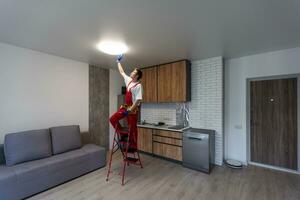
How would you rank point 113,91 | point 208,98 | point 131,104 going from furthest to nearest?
point 113,91 → point 208,98 → point 131,104

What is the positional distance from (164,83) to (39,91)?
116 inches

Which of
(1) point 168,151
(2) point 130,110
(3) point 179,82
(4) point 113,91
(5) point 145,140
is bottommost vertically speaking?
(1) point 168,151

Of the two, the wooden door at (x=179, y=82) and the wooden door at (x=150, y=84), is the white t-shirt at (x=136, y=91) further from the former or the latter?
the wooden door at (x=150, y=84)

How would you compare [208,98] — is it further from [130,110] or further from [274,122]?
[130,110]

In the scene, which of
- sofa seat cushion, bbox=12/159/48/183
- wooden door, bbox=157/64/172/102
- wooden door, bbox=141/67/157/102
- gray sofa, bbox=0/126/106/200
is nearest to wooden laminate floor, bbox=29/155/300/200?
gray sofa, bbox=0/126/106/200

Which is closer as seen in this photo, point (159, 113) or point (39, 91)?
point (39, 91)

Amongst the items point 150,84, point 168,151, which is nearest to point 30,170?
point 168,151

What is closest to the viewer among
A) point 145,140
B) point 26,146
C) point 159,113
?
point 26,146

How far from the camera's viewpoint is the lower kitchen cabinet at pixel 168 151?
3645mm

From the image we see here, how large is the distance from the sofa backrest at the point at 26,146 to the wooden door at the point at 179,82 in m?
2.98

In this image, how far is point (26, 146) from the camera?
2.69 m

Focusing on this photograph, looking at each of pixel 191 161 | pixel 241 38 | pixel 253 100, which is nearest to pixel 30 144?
pixel 191 161

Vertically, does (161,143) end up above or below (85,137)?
below

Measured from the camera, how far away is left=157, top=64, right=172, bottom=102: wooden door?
13.4 feet
